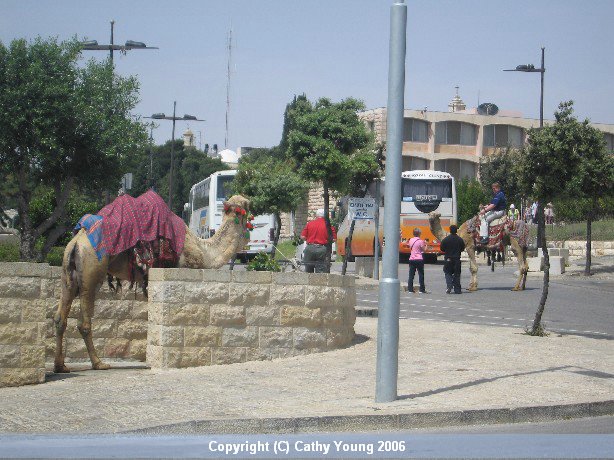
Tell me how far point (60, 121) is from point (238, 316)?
1009 inches

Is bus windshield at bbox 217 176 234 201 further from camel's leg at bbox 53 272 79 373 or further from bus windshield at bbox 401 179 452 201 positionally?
camel's leg at bbox 53 272 79 373

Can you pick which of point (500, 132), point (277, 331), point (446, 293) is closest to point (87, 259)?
point (277, 331)

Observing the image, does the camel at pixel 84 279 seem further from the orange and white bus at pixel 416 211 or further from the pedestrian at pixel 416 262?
the orange and white bus at pixel 416 211

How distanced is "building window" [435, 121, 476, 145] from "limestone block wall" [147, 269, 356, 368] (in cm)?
6053

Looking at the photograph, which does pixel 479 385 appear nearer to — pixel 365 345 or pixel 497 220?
pixel 365 345

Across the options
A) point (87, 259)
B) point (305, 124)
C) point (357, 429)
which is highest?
point (305, 124)

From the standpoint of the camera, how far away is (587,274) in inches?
1265

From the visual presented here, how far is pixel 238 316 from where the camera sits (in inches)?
488

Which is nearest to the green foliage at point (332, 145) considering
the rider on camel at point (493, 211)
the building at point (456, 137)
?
the rider on camel at point (493, 211)

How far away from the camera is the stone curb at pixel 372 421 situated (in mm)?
8453

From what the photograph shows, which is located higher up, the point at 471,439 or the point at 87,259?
the point at 87,259

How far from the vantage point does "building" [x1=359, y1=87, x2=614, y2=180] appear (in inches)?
2830

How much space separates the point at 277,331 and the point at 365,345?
1.61 m

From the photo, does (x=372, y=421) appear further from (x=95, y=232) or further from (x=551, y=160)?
(x=551, y=160)
